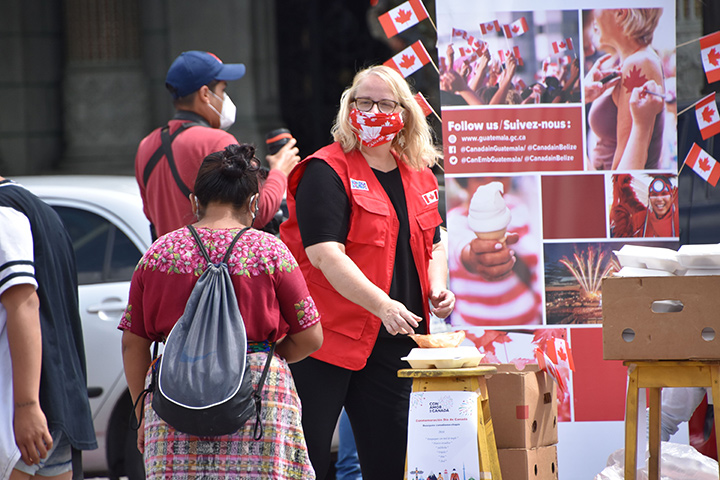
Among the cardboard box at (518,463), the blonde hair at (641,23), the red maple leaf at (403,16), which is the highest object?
the red maple leaf at (403,16)

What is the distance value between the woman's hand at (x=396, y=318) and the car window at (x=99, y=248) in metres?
2.09

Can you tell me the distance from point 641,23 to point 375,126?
1593mm

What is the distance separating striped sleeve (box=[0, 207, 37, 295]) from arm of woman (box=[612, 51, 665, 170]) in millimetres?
2712

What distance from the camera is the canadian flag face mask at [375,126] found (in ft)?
12.4

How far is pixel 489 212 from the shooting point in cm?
466

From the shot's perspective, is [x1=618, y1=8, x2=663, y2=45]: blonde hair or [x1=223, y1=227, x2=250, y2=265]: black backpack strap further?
[x1=618, y1=8, x2=663, y2=45]: blonde hair

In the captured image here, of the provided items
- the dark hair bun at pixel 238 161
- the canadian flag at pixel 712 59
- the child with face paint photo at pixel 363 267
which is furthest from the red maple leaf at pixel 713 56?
the dark hair bun at pixel 238 161

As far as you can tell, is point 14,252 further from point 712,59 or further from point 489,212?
point 712,59

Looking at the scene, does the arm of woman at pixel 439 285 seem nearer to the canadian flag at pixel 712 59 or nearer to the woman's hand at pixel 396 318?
the woman's hand at pixel 396 318

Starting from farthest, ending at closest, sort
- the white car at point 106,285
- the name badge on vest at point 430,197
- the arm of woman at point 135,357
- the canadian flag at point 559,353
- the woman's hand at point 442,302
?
the white car at point 106,285
the canadian flag at point 559,353
the name badge on vest at point 430,197
the woman's hand at point 442,302
the arm of woman at point 135,357

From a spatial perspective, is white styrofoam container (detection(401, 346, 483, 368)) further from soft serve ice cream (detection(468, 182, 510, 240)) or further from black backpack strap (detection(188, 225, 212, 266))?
soft serve ice cream (detection(468, 182, 510, 240))

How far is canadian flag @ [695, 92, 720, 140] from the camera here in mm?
4789

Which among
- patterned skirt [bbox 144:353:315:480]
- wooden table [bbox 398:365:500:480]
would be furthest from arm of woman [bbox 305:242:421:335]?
patterned skirt [bbox 144:353:315:480]

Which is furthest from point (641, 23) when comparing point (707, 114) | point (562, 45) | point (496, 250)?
point (496, 250)
